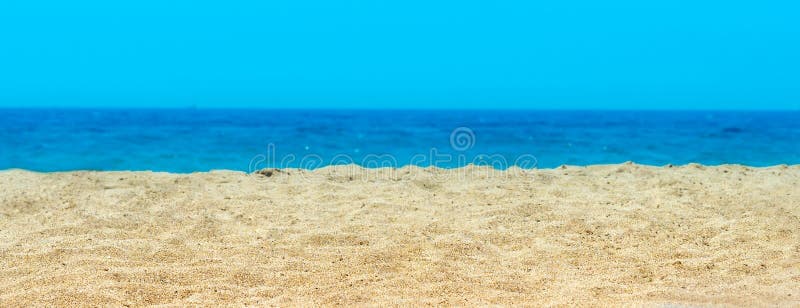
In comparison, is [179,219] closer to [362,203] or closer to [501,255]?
[362,203]

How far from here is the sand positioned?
144 inches

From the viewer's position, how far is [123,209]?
5.58 meters

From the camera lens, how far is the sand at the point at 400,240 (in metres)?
3.67

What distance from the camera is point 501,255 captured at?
4398 mm

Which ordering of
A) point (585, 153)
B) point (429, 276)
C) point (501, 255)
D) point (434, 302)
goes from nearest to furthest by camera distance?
point (434, 302), point (429, 276), point (501, 255), point (585, 153)

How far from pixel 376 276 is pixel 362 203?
1.88 meters

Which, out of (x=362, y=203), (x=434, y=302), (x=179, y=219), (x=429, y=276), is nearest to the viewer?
(x=434, y=302)

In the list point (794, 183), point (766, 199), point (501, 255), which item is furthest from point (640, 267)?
point (794, 183)

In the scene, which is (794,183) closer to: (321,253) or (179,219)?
(321,253)

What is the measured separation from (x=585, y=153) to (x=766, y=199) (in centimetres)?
1225

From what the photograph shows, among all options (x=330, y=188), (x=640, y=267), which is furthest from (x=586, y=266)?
(x=330, y=188)

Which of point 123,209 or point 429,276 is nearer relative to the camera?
point 429,276

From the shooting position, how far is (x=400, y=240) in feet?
15.4

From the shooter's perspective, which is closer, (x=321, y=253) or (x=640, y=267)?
(x=640, y=267)
